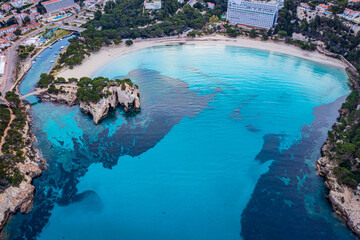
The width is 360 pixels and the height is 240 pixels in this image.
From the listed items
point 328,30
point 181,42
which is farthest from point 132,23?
point 328,30

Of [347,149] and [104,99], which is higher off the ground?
[104,99]

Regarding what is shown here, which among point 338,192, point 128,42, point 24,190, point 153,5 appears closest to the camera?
point 338,192

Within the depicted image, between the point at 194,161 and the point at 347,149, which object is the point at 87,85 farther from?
the point at 347,149

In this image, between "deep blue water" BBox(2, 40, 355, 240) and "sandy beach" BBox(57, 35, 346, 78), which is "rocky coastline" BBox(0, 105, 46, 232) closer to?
"deep blue water" BBox(2, 40, 355, 240)

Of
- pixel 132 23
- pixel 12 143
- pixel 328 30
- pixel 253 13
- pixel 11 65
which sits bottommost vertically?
pixel 12 143

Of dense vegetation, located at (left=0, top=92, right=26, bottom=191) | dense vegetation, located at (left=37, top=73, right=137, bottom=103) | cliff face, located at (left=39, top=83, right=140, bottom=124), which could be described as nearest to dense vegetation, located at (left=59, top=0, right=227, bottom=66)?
dense vegetation, located at (left=37, top=73, right=137, bottom=103)
